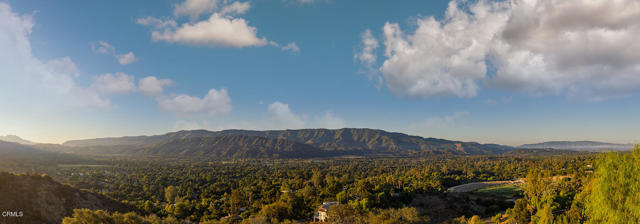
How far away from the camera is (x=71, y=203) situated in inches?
1677

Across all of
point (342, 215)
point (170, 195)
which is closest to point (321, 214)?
point (342, 215)

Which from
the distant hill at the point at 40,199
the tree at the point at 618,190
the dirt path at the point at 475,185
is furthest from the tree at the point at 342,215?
the dirt path at the point at 475,185

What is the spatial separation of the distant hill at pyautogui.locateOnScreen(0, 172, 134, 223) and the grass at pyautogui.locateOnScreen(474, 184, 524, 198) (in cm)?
8665

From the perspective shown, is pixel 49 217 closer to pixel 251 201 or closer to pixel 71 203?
pixel 71 203

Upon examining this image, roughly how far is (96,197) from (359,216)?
45.3 meters

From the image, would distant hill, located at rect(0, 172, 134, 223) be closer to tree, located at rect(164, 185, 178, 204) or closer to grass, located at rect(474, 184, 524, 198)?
tree, located at rect(164, 185, 178, 204)

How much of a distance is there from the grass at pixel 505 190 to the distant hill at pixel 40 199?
284 feet

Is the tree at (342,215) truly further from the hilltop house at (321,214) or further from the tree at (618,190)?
the tree at (618,190)

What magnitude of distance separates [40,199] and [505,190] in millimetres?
103450

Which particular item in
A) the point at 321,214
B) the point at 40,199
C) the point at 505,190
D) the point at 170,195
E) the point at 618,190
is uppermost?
the point at 618,190

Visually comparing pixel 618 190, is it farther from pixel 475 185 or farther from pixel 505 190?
pixel 475 185

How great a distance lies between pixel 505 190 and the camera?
80438mm

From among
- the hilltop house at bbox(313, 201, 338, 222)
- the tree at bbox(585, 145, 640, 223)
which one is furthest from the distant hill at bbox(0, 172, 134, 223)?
the tree at bbox(585, 145, 640, 223)

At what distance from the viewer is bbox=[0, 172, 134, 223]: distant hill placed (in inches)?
1425
